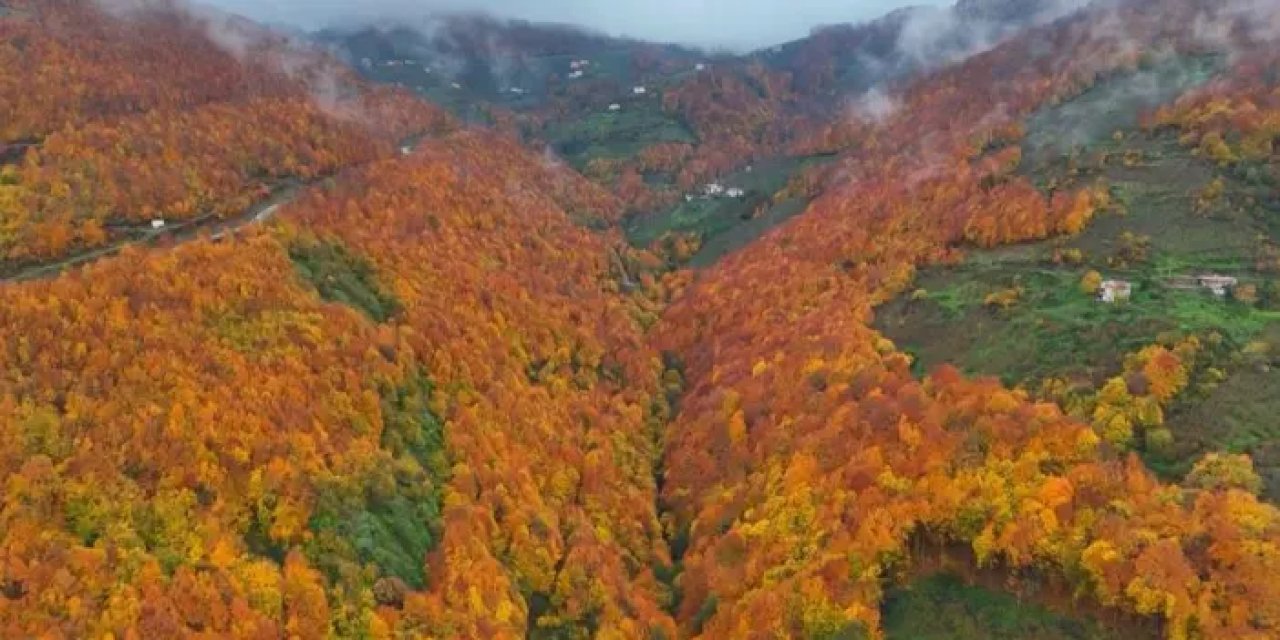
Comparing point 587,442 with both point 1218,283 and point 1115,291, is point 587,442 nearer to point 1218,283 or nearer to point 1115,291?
point 1115,291

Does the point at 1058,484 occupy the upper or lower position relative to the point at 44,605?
upper

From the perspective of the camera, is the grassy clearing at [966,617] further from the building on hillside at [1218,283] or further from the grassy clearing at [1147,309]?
the building on hillside at [1218,283]

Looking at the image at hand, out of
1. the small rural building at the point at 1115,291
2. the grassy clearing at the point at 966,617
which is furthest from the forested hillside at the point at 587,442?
the small rural building at the point at 1115,291

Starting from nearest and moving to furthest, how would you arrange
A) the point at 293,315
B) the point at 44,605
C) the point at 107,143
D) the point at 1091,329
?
the point at 44,605 → the point at 293,315 → the point at 1091,329 → the point at 107,143

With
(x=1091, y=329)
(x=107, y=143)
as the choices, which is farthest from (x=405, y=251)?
(x=1091, y=329)

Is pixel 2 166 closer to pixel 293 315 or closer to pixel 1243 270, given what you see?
pixel 293 315
